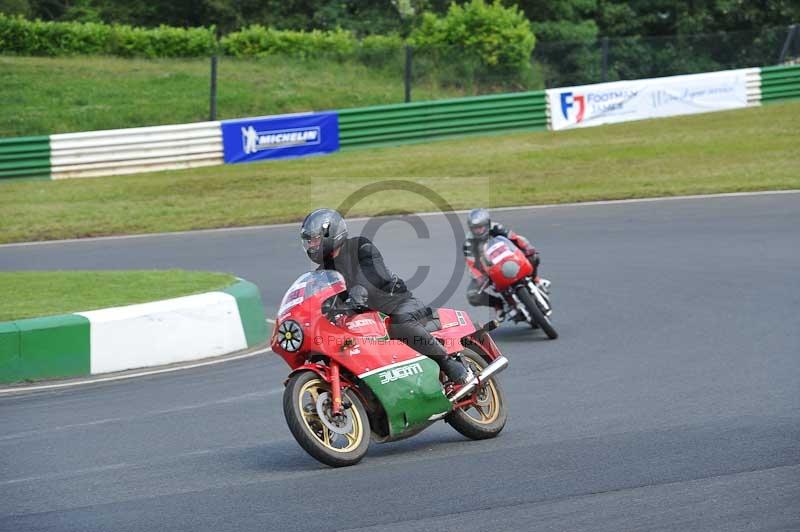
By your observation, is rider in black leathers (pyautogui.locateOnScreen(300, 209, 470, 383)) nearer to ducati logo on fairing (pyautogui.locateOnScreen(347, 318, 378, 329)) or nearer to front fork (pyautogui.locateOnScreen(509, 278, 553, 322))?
ducati logo on fairing (pyautogui.locateOnScreen(347, 318, 378, 329))

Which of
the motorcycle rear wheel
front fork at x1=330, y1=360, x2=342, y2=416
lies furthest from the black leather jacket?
the motorcycle rear wheel

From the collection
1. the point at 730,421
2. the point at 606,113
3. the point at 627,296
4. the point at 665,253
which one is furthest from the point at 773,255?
the point at 606,113

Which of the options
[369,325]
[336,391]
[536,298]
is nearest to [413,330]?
[369,325]

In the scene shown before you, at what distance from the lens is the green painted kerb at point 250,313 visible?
38.4ft

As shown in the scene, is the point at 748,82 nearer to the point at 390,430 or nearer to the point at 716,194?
the point at 716,194

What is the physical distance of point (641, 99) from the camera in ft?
102

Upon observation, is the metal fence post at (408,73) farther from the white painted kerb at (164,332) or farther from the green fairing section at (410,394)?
the green fairing section at (410,394)

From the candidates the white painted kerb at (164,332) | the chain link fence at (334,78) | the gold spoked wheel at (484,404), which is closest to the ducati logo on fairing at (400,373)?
the gold spoked wheel at (484,404)

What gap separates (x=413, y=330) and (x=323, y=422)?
0.88 metres

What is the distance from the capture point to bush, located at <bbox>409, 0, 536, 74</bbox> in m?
32.7

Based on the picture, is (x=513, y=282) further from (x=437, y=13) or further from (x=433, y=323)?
(x=437, y=13)

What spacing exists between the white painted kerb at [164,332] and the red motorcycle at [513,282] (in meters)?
2.67

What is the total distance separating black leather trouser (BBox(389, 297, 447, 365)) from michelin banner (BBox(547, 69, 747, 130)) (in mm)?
23352

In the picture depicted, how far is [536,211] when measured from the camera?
21125 millimetres
